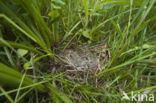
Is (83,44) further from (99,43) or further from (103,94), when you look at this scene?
(103,94)

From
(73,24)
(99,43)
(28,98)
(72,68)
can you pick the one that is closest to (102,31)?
(99,43)

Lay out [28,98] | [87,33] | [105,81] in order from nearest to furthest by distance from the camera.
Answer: [28,98] < [105,81] < [87,33]

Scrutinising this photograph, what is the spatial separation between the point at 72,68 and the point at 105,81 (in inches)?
9.0

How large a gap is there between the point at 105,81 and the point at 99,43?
1.03 ft

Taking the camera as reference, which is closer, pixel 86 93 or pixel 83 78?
pixel 86 93

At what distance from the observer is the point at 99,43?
2.96 ft

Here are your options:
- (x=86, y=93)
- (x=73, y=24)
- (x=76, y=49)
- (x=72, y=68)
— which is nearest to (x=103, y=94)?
(x=86, y=93)

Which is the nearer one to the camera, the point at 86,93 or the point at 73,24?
the point at 86,93

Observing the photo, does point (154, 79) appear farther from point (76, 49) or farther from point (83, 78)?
point (76, 49)

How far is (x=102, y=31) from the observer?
885mm

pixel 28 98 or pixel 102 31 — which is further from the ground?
pixel 102 31

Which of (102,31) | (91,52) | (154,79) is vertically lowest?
(154,79)

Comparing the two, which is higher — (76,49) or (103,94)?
(76,49)

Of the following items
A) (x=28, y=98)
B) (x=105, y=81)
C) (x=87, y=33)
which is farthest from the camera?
(x=87, y=33)
